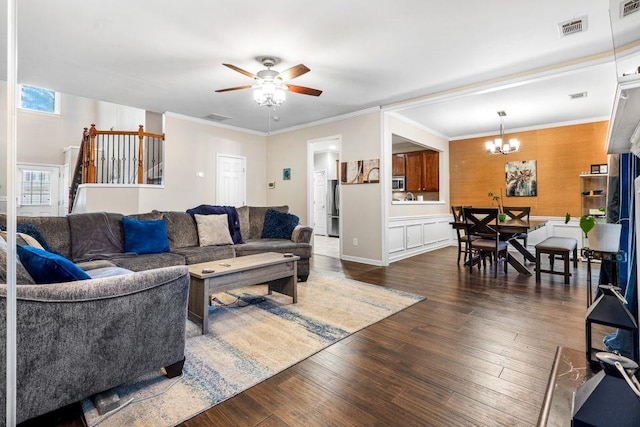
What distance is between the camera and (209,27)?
2.80 m

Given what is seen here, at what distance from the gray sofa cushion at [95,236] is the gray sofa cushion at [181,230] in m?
0.54

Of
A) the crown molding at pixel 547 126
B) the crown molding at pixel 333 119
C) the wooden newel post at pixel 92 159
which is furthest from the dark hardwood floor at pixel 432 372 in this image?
the wooden newel post at pixel 92 159

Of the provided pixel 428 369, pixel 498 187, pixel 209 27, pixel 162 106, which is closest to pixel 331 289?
pixel 428 369

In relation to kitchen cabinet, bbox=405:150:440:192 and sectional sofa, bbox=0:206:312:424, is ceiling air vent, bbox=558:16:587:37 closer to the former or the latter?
A: sectional sofa, bbox=0:206:312:424

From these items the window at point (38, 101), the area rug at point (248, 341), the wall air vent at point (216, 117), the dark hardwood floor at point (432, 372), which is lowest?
the dark hardwood floor at point (432, 372)

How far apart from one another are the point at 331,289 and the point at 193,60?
122 inches

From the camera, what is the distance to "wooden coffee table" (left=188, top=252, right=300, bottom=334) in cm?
246

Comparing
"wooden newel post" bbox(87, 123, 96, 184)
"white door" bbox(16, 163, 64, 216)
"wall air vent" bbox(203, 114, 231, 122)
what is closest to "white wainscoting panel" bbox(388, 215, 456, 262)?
"wall air vent" bbox(203, 114, 231, 122)

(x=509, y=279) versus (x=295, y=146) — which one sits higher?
(x=295, y=146)

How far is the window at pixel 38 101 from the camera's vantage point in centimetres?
823

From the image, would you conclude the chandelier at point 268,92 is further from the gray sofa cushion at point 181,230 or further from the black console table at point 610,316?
the black console table at point 610,316

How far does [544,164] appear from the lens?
6227 mm

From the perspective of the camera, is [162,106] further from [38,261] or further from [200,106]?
[38,261]

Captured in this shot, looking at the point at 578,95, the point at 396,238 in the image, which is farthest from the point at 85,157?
the point at 578,95
